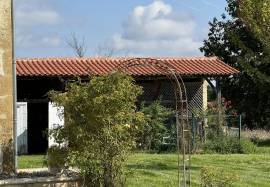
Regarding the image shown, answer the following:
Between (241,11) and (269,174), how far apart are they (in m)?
4.21

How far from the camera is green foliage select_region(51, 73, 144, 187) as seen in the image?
29.9ft

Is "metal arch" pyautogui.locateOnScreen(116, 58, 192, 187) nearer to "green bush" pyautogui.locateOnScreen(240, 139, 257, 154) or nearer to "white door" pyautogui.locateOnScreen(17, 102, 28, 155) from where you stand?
"green bush" pyautogui.locateOnScreen(240, 139, 257, 154)

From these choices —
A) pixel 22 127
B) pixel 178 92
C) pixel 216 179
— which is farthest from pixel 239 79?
pixel 216 179

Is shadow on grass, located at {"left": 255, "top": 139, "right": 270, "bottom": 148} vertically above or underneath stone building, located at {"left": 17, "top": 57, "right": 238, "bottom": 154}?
underneath

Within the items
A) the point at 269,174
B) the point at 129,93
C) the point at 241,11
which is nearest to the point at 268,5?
the point at 241,11

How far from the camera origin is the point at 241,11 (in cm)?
1509

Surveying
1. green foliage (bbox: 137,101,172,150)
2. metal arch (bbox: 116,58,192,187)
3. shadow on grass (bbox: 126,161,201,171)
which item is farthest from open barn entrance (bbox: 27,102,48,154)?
metal arch (bbox: 116,58,192,187)

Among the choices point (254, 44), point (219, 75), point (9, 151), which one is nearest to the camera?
point (9, 151)

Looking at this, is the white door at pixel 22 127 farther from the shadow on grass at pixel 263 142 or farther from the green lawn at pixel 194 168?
the shadow on grass at pixel 263 142

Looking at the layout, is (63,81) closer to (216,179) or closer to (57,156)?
(57,156)

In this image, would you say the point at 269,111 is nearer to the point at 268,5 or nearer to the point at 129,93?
the point at 268,5

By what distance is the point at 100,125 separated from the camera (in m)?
9.14

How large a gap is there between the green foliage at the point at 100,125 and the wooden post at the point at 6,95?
1.40 meters

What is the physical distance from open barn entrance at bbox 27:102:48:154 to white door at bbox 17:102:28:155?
1.37 metres
